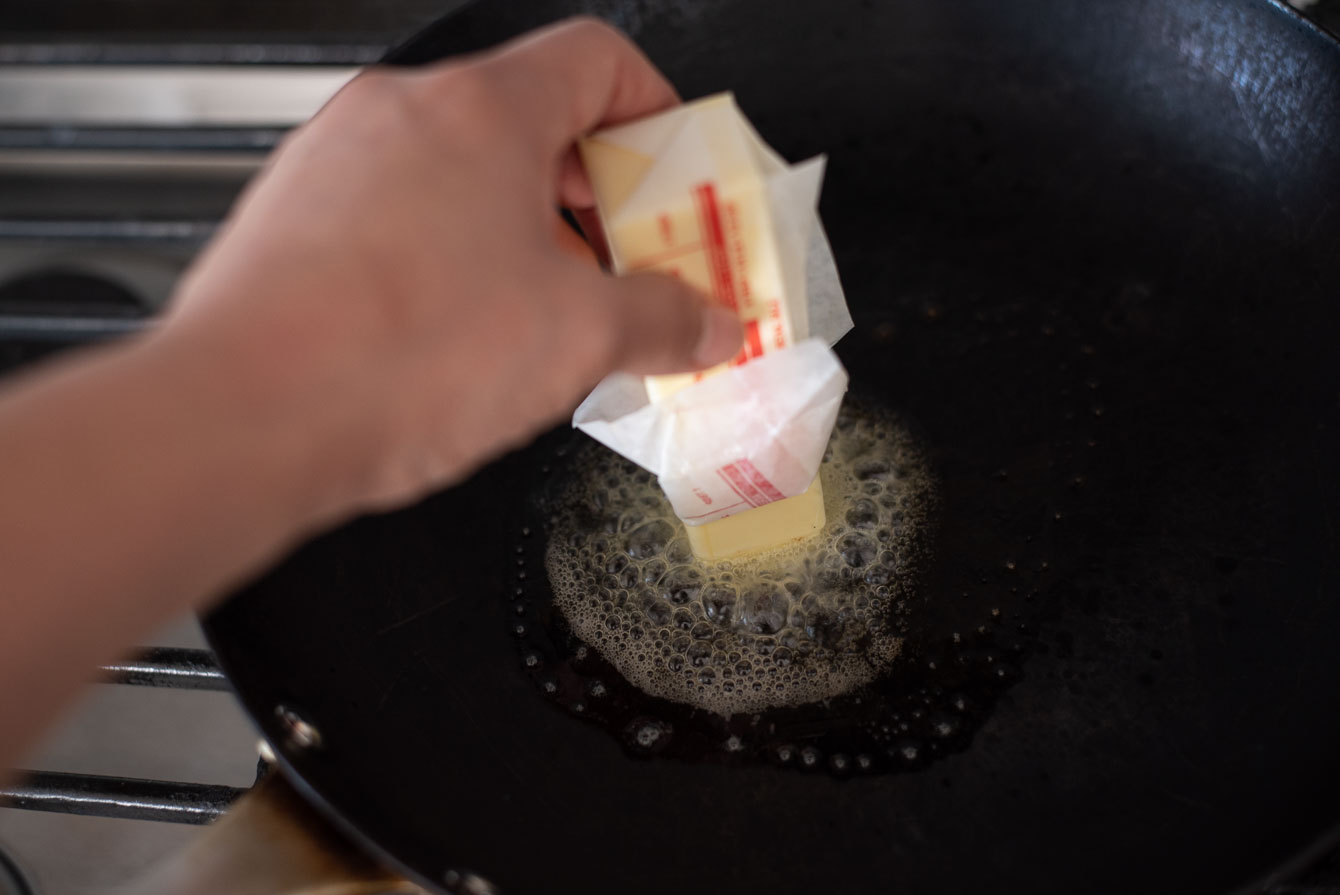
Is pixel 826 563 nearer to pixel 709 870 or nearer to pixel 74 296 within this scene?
pixel 709 870

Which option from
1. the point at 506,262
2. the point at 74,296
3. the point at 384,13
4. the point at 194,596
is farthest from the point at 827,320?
the point at 74,296

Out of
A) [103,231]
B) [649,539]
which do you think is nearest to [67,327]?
[103,231]

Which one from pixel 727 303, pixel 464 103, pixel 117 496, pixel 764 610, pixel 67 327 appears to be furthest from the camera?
pixel 67 327

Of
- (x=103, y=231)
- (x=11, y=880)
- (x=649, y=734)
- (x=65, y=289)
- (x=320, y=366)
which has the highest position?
(x=320, y=366)

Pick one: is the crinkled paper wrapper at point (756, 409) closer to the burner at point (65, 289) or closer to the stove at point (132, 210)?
the stove at point (132, 210)

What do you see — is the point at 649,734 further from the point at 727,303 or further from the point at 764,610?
the point at 727,303

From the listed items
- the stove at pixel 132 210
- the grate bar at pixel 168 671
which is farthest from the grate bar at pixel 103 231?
the grate bar at pixel 168 671
